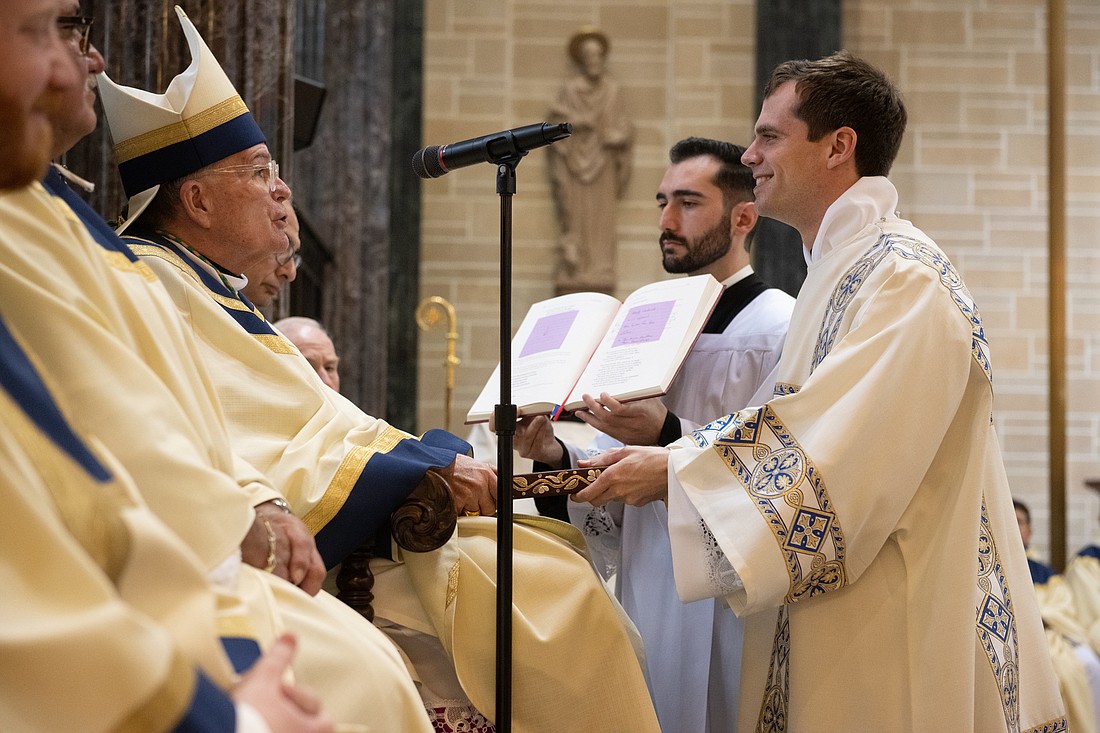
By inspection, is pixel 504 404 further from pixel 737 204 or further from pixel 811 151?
pixel 737 204

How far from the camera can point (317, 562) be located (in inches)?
81.6

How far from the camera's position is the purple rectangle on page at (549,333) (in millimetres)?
3389

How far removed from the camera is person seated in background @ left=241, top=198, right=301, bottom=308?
9.89 ft

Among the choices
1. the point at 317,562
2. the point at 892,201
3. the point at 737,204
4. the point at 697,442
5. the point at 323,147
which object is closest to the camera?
Result: the point at 317,562

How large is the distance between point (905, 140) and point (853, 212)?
21.8ft

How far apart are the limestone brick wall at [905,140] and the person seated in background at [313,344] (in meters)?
4.31

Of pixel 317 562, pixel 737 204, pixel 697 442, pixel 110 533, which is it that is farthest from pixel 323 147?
pixel 110 533

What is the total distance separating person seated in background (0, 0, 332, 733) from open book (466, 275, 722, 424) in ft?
5.27

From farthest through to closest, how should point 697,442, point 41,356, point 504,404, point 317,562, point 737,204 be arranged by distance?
1. point 737,204
2. point 697,442
3. point 504,404
4. point 317,562
5. point 41,356

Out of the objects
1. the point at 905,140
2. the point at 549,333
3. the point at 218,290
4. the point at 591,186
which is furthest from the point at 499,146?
the point at 905,140

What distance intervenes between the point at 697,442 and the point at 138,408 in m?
1.51

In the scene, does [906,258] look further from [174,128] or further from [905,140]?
[905,140]

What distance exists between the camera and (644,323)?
10.6 feet

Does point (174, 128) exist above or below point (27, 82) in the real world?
above
